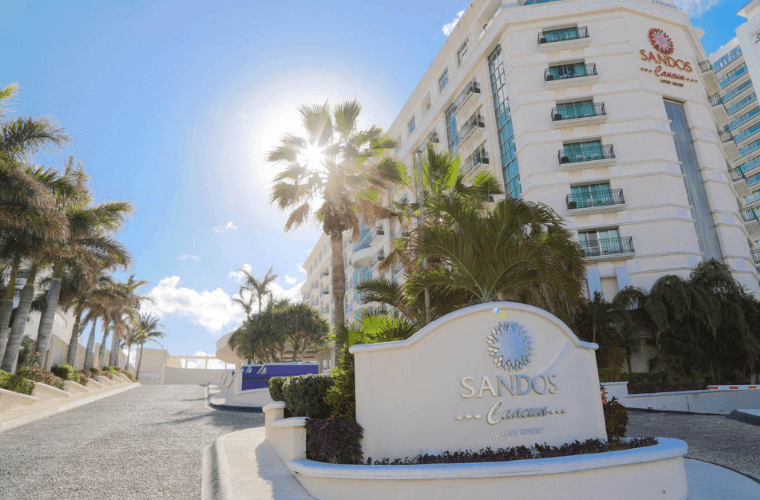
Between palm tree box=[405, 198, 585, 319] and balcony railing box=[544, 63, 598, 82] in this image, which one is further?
balcony railing box=[544, 63, 598, 82]

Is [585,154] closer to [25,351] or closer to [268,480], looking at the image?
[268,480]

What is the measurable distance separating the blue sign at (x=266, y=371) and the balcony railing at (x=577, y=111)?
2159 cm

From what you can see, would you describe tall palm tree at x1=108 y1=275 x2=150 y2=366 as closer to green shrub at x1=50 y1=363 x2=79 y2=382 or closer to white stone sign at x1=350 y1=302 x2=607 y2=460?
green shrub at x1=50 y1=363 x2=79 y2=382

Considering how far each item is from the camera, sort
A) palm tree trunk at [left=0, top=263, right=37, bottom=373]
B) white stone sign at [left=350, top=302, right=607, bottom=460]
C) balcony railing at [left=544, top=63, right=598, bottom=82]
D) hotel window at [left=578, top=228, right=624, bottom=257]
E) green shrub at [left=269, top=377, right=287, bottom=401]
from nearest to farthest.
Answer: white stone sign at [left=350, top=302, right=607, bottom=460], green shrub at [left=269, top=377, right=287, bottom=401], palm tree trunk at [left=0, top=263, right=37, bottom=373], hotel window at [left=578, top=228, right=624, bottom=257], balcony railing at [left=544, top=63, right=598, bottom=82]

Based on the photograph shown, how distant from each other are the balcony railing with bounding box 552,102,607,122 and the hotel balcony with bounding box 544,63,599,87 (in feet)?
4.73

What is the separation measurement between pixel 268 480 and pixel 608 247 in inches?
1091

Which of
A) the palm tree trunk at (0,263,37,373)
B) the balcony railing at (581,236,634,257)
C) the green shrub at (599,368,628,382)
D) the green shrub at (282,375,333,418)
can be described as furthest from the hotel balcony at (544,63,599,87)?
the palm tree trunk at (0,263,37,373)

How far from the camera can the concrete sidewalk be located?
649 centimetres

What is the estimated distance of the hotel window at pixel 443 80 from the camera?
1631 inches

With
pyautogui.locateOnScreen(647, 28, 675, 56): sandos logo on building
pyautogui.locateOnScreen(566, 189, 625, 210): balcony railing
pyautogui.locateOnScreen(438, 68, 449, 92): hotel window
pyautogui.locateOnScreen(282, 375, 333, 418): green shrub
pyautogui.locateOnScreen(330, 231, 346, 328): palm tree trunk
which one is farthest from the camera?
pyautogui.locateOnScreen(438, 68, 449, 92): hotel window

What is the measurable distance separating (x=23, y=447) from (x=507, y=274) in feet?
34.0

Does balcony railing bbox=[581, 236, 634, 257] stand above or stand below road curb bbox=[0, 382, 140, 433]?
above

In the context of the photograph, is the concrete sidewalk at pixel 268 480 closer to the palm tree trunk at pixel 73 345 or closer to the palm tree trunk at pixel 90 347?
the palm tree trunk at pixel 73 345

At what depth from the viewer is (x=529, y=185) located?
30859mm
